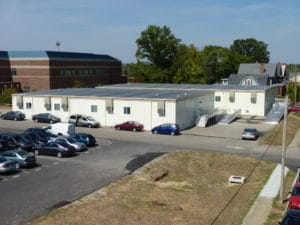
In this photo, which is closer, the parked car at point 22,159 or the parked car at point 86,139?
the parked car at point 22,159

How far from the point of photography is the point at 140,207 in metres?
24.9

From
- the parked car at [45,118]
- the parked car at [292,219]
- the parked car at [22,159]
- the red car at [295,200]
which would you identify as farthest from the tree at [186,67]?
the parked car at [292,219]

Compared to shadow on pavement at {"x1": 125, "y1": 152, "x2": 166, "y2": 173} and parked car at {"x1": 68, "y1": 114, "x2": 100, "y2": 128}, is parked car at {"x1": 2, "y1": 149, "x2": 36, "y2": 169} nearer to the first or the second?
shadow on pavement at {"x1": 125, "y1": 152, "x2": 166, "y2": 173}

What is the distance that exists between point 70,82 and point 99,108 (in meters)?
44.5

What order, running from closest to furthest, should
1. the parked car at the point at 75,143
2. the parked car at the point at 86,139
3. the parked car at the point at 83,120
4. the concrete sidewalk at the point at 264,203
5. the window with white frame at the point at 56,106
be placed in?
the concrete sidewalk at the point at 264,203 → the parked car at the point at 75,143 → the parked car at the point at 86,139 → the parked car at the point at 83,120 → the window with white frame at the point at 56,106

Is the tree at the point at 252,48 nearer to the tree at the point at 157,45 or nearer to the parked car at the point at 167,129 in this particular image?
the tree at the point at 157,45

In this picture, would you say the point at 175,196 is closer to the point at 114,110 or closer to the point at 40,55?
the point at 114,110

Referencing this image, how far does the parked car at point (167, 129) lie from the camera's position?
50250 millimetres

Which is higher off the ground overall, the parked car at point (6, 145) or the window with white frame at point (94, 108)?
the window with white frame at point (94, 108)

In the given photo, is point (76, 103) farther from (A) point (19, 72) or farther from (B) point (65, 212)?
(A) point (19, 72)

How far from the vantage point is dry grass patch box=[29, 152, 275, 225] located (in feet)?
75.2

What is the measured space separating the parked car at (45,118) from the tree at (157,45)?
52660mm

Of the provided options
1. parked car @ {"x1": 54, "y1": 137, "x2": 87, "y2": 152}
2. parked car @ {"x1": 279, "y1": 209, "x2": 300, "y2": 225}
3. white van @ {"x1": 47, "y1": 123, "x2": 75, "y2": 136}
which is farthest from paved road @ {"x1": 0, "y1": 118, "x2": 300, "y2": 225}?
parked car @ {"x1": 279, "y1": 209, "x2": 300, "y2": 225}

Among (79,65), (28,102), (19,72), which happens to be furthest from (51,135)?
(79,65)
